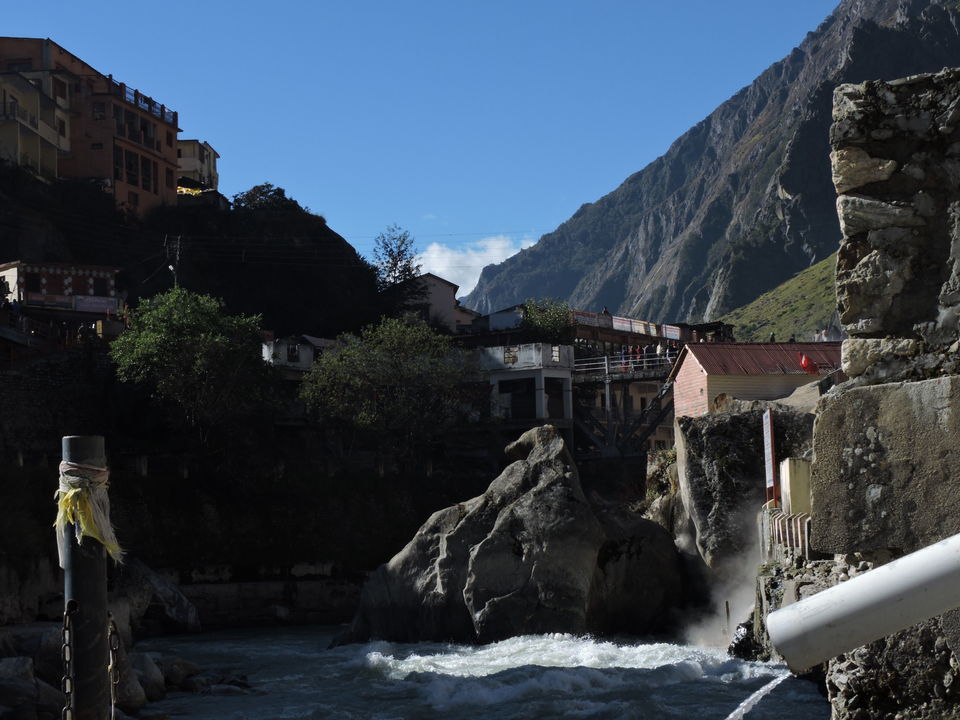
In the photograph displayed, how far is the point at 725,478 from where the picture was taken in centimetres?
2753

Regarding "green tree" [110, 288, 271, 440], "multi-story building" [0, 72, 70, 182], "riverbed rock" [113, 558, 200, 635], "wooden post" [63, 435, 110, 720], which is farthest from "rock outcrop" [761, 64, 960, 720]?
"multi-story building" [0, 72, 70, 182]

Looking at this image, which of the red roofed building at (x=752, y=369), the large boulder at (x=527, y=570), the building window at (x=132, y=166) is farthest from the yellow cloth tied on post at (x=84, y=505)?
the building window at (x=132, y=166)

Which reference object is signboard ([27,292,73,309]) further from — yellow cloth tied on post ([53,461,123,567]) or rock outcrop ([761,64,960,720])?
rock outcrop ([761,64,960,720])

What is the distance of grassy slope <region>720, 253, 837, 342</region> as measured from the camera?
334ft

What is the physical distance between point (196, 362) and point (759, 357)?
19.7 meters

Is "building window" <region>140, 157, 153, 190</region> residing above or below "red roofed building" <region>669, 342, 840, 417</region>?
above

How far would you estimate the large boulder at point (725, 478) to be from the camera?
27.5m

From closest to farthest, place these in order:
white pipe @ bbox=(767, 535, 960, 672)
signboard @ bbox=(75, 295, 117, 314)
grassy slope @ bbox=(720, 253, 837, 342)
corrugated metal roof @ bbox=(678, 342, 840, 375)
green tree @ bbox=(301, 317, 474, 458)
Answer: white pipe @ bbox=(767, 535, 960, 672)
corrugated metal roof @ bbox=(678, 342, 840, 375)
green tree @ bbox=(301, 317, 474, 458)
signboard @ bbox=(75, 295, 117, 314)
grassy slope @ bbox=(720, 253, 837, 342)

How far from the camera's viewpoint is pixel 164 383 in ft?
138

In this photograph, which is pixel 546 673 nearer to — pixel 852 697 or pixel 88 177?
pixel 852 697

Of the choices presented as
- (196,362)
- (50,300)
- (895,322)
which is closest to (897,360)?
(895,322)

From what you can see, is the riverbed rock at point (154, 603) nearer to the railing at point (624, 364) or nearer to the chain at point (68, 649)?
the railing at point (624, 364)

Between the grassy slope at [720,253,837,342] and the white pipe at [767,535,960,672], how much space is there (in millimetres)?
96019

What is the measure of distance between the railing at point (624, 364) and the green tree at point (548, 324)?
22.0ft
